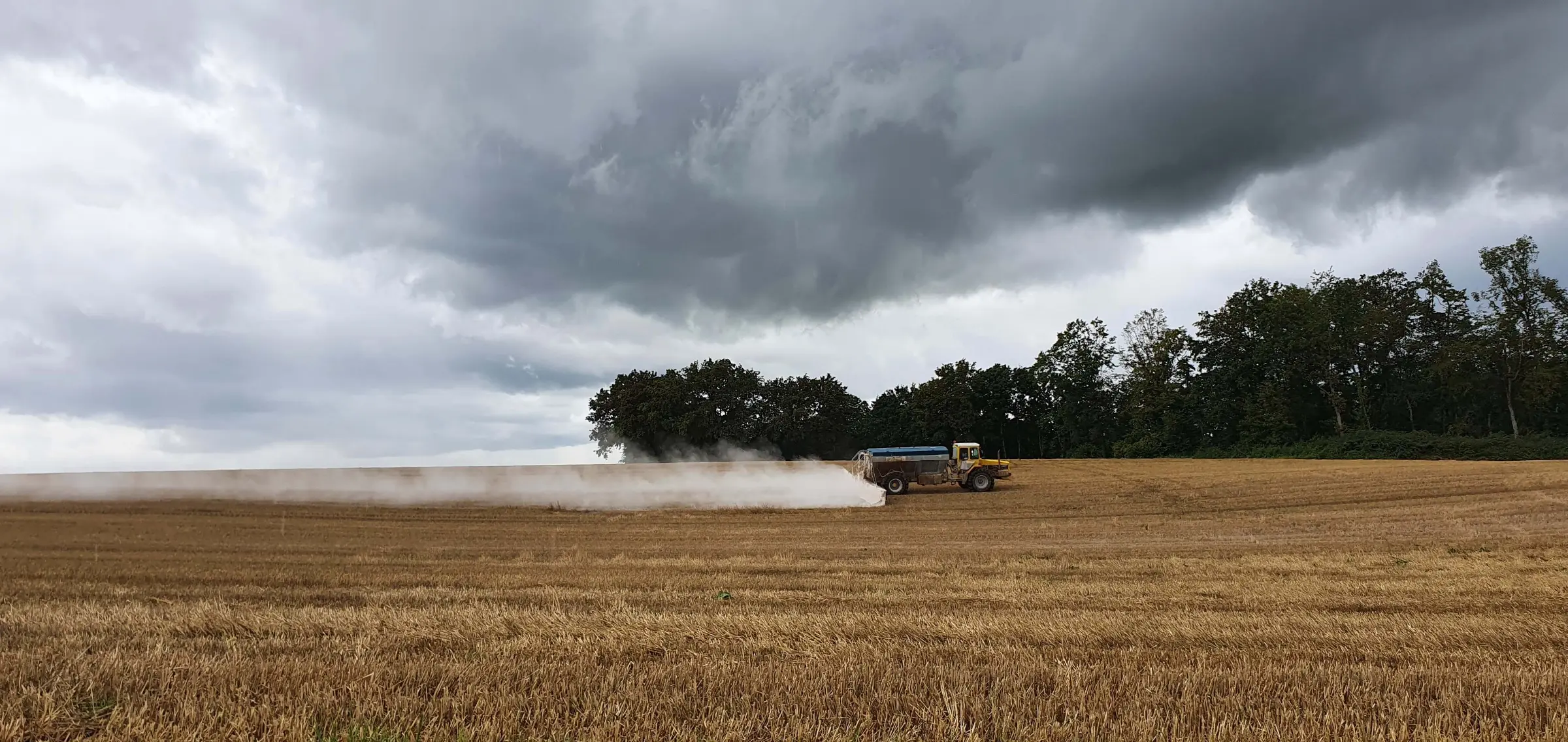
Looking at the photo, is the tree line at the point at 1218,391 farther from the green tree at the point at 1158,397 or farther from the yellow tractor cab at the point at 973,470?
the yellow tractor cab at the point at 973,470

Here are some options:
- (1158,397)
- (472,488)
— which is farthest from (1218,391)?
(472,488)

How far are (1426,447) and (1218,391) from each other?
1691cm

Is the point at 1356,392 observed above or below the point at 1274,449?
above

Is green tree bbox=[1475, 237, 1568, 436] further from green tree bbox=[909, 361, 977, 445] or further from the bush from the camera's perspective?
green tree bbox=[909, 361, 977, 445]

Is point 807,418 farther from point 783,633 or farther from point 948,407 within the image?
point 783,633

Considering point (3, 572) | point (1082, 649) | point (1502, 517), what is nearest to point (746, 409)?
point (1502, 517)

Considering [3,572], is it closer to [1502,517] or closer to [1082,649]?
[1082,649]

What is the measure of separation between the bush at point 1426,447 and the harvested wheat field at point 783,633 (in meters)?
37.5

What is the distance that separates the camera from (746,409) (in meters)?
77.8

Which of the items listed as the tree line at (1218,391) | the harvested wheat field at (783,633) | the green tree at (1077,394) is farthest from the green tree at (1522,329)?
the harvested wheat field at (783,633)

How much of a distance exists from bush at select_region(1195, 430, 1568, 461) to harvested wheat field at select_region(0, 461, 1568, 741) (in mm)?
37460

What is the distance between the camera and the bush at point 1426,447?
48562 millimetres

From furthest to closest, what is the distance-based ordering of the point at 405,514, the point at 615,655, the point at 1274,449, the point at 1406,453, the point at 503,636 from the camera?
the point at 1274,449 < the point at 1406,453 < the point at 405,514 < the point at 503,636 < the point at 615,655

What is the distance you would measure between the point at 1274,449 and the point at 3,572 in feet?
218
